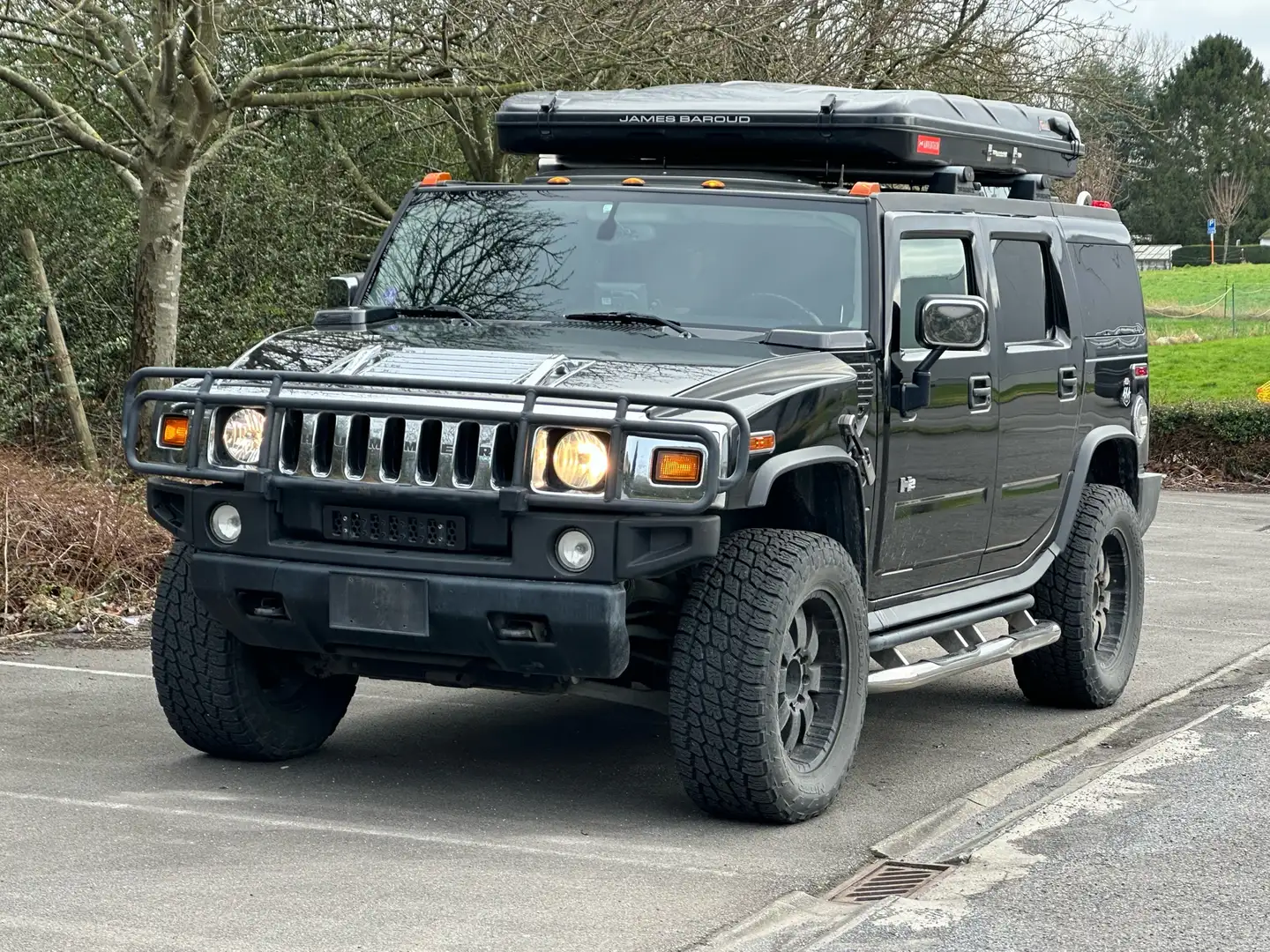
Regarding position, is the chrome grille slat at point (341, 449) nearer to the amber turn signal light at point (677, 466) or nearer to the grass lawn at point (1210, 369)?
the amber turn signal light at point (677, 466)

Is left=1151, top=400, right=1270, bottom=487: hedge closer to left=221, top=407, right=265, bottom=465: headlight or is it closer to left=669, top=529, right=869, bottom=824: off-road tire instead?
left=669, top=529, right=869, bottom=824: off-road tire

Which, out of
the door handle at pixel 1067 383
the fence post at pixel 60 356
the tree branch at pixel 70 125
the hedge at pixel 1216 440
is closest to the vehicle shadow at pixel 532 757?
the door handle at pixel 1067 383

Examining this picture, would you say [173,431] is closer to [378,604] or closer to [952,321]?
[378,604]

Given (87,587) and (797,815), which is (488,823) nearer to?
(797,815)

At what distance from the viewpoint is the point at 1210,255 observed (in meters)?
83.6

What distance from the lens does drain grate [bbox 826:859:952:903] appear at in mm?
5180

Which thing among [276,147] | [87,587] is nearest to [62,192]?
[276,147]

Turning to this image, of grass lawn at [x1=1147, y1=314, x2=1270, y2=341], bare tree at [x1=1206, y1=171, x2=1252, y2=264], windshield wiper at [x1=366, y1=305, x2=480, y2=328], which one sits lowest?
grass lawn at [x1=1147, y1=314, x2=1270, y2=341]

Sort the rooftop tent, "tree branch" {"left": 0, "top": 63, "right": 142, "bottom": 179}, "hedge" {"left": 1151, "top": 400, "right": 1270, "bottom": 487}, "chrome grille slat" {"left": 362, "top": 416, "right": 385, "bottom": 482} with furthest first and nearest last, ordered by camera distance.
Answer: "hedge" {"left": 1151, "top": 400, "right": 1270, "bottom": 487} < "tree branch" {"left": 0, "top": 63, "right": 142, "bottom": 179} < the rooftop tent < "chrome grille slat" {"left": 362, "top": 416, "right": 385, "bottom": 482}

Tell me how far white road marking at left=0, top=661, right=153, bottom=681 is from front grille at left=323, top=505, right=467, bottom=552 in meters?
2.94

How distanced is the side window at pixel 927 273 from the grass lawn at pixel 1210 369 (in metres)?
21.0

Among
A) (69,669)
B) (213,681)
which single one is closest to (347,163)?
(69,669)

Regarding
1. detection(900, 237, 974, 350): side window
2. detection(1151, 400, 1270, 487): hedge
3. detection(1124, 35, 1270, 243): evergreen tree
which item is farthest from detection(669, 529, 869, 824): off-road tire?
detection(1124, 35, 1270, 243): evergreen tree

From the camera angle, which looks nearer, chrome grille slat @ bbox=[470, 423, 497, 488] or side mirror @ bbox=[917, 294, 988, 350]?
chrome grille slat @ bbox=[470, 423, 497, 488]
